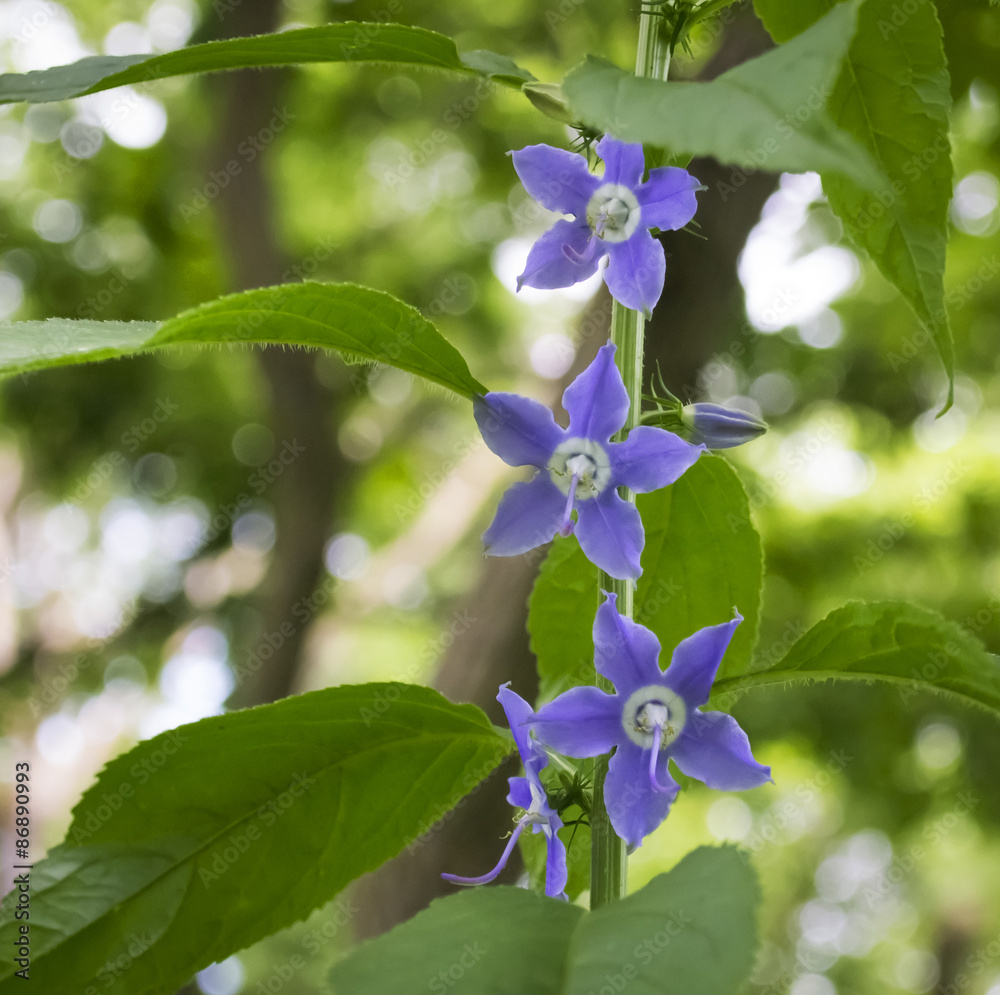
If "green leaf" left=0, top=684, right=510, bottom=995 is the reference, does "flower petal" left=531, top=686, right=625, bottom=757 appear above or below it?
above

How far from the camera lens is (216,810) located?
604 mm

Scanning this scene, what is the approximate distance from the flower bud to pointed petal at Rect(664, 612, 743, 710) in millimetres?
143

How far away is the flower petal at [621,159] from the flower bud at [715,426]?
0.52 ft

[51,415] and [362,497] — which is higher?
[51,415]

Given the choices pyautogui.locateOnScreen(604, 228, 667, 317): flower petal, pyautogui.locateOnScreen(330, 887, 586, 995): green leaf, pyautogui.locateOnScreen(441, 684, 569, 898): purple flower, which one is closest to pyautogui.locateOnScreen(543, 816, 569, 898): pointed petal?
pyautogui.locateOnScreen(441, 684, 569, 898): purple flower

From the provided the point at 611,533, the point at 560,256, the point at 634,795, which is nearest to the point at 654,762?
the point at 634,795

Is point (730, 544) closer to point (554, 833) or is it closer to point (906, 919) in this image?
point (554, 833)

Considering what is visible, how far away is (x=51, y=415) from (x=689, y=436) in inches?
218

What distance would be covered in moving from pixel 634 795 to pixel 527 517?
18 cm

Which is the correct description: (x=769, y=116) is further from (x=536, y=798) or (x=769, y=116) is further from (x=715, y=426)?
(x=536, y=798)

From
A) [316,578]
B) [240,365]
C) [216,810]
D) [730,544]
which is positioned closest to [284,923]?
[216,810]

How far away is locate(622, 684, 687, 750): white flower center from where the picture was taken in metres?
0.55

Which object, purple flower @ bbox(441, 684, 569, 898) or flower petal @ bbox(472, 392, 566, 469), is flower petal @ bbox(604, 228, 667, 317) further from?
purple flower @ bbox(441, 684, 569, 898)

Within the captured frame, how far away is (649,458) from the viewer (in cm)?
58
